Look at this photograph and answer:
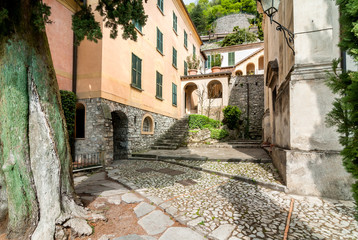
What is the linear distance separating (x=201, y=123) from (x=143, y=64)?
231 inches

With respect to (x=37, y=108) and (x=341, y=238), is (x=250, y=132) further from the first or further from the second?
(x=37, y=108)

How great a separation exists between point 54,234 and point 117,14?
3896mm

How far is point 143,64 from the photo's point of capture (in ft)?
32.1

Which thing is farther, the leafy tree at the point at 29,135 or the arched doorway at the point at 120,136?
the arched doorway at the point at 120,136

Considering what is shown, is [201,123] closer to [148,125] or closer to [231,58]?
[148,125]

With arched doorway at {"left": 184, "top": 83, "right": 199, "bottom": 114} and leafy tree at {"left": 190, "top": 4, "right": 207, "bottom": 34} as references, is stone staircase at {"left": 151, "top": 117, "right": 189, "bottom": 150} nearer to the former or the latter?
arched doorway at {"left": 184, "top": 83, "right": 199, "bottom": 114}

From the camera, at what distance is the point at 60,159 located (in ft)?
8.30

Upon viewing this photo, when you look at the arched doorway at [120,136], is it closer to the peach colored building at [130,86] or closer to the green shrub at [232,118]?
the peach colored building at [130,86]

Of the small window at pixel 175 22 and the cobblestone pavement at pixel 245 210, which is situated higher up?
the small window at pixel 175 22

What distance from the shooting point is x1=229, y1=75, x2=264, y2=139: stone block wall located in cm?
1444

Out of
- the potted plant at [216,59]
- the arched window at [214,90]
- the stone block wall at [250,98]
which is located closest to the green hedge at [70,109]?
the arched window at [214,90]

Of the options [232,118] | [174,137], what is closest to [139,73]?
[174,137]

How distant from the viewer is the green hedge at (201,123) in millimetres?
12977

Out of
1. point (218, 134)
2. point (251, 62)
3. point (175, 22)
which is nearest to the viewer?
point (218, 134)
